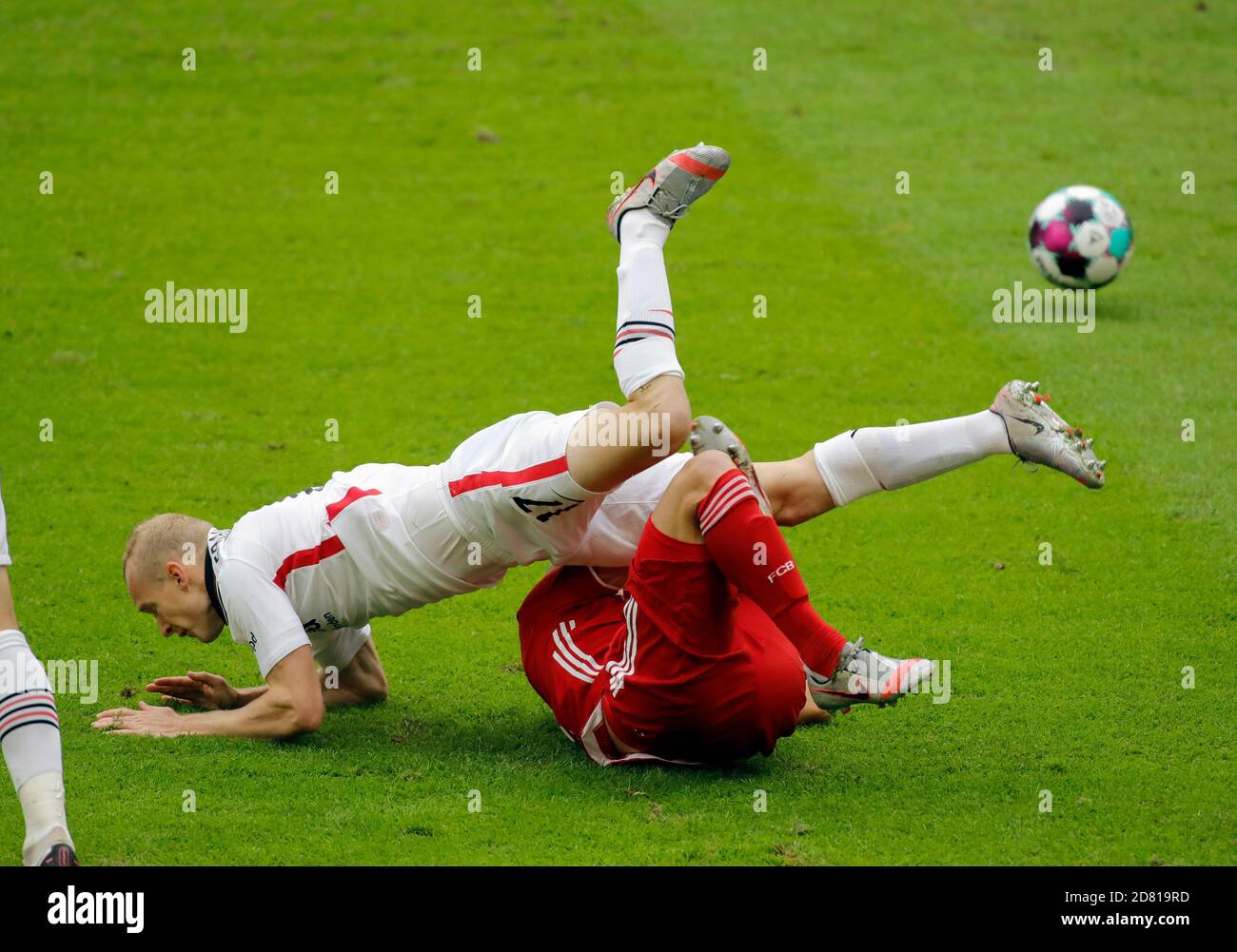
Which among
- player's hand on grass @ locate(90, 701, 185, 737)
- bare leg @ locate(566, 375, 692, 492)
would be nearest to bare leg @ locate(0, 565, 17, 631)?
player's hand on grass @ locate(90, 701, 185, 737)

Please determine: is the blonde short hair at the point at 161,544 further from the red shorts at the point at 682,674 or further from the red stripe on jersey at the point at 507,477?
the red shorts at the point at 682,674

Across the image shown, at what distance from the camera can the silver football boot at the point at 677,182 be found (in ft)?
17.8

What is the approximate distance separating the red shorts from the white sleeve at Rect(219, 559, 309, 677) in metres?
0.98

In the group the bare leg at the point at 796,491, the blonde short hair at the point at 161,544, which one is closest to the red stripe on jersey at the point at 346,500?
the blonde short hair at the point at 161,544

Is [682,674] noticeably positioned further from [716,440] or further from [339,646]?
[339,646]

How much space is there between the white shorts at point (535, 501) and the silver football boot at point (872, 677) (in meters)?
1.05

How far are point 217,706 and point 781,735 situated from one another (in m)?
2.22

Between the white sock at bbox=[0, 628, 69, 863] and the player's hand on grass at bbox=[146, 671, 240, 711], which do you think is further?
the player's hand on grass at bbox=[146, 671, 240, 711]

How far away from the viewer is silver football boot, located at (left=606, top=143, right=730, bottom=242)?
541 cm

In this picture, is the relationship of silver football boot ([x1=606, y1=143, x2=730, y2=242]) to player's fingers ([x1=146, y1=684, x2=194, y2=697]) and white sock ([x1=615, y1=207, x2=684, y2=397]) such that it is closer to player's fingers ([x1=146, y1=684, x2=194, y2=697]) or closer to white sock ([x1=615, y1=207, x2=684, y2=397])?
white sock ([x1=615, y1=207, x2=684, y2=397])

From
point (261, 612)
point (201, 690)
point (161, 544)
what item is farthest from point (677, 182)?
point (201, 690)

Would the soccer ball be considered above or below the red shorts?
above

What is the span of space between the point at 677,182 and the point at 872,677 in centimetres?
196

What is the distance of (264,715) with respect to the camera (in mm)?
5277
